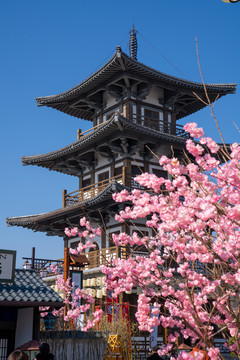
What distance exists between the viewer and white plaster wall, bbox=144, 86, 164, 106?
1141 inches

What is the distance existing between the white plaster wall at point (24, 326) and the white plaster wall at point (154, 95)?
57.1 feet

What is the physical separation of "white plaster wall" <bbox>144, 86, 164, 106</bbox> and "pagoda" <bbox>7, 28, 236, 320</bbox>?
0.03 m

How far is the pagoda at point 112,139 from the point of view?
85.6 feet

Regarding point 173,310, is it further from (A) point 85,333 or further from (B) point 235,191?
(A) point 85,333

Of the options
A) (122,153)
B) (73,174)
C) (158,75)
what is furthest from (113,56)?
(73,174)

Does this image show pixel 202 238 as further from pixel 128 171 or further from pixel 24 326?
pixel 128 171

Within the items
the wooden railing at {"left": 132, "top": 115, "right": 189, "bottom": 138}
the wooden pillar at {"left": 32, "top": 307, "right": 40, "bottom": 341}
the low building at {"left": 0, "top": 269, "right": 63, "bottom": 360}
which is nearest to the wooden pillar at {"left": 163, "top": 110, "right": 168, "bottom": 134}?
the wooden railing at {"left": 132, "top": 115, "right": 189, "bottom": 138}

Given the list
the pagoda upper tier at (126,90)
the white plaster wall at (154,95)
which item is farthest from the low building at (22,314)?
the white plaster wall at (154,95)

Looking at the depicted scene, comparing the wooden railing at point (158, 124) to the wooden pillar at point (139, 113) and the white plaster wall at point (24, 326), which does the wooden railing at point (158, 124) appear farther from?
the white plaster wall at point (24, 326)

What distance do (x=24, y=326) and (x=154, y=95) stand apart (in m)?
18.5

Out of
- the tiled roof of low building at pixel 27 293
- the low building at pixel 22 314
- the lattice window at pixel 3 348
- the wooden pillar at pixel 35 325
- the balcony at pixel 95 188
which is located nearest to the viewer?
the tiled roof of low building at pixel 27 293

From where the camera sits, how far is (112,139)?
2689 cm

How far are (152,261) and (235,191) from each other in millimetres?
2452

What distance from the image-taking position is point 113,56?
1027 inches
